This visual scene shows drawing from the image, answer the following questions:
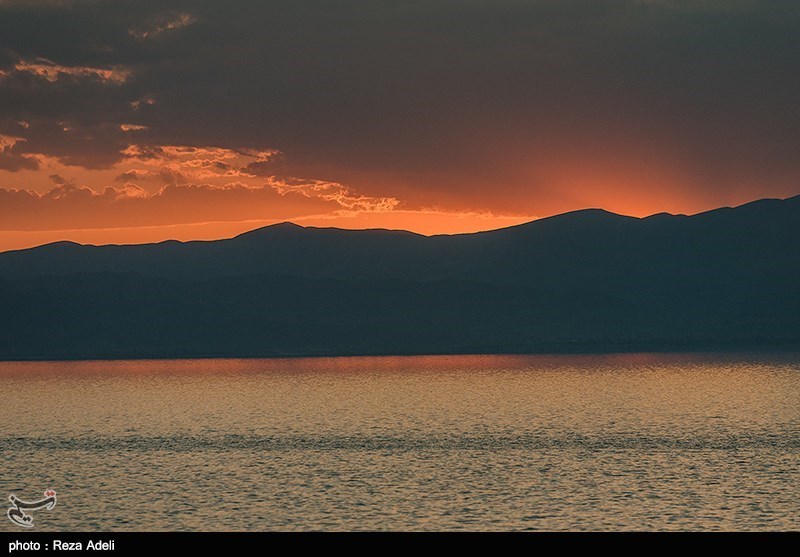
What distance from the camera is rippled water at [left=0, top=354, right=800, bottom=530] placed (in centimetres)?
5638

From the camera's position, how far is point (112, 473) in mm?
76250

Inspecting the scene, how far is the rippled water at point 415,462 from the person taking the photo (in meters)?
56.4

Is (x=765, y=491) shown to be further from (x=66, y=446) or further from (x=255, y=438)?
(x=66, y=446)

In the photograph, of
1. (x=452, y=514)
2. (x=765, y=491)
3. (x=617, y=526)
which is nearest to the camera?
(x=617, y=526)

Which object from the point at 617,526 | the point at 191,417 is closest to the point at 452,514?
the point at 617,526

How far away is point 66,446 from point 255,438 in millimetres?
17036

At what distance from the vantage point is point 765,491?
6253 centimetres

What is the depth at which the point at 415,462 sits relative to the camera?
80.1 metres

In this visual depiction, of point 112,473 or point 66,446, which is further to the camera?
point 66,446
